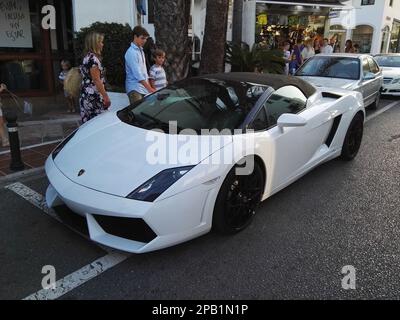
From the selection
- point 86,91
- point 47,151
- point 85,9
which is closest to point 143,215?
point 86,91

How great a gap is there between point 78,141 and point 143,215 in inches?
49.5

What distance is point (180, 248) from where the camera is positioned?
301 cm

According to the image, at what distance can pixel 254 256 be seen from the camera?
295 cm

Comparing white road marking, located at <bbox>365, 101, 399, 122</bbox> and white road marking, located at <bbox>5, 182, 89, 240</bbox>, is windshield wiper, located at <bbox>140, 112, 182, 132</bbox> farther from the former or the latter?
white road marking, located at <bbox>365, 101, 399, 122</bbox>

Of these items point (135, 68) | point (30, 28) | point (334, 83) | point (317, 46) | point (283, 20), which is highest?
point (283, 20)

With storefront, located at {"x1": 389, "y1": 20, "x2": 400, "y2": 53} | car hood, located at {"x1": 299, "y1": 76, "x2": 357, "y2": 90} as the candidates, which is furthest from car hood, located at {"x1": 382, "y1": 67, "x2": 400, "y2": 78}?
storefront, located at {"x1": 389, "y1": 20, "x2": 400, "y2": 53}

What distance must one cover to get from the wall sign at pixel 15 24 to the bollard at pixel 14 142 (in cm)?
530

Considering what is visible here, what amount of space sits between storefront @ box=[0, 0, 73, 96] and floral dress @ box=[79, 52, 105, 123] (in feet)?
16.0

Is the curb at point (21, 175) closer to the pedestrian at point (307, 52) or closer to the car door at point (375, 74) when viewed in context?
the car door at point (375, 74)

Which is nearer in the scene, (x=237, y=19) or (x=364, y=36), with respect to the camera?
(x=237, y=19)

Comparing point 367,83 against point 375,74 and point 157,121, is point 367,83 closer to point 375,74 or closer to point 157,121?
point 375,74

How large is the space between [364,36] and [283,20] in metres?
14.6

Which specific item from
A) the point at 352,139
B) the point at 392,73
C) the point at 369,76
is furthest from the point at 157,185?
the point at 392,73
